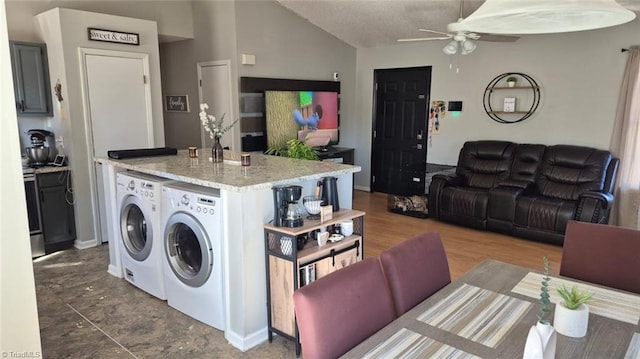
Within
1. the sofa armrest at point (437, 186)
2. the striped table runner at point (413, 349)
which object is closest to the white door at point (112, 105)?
the sofa armrest at point (437, 186)

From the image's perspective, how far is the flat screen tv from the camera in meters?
6.23

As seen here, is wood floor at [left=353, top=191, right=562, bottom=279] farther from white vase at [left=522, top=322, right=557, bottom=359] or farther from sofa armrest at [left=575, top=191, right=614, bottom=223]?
white vase at [left=522, top=322, right=557, bottom=359]

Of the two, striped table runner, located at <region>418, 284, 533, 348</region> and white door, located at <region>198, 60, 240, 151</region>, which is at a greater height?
white door, located at <region>198, 60, 240, 151</region>

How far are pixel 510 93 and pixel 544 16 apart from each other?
479cm

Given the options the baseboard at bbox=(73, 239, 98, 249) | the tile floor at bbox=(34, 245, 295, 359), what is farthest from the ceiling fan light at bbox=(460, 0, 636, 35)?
the baseboard at bbox=(73, 239, 98, 249)

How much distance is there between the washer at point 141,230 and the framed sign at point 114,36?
1838 millimetres

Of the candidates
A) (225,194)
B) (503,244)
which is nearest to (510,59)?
(503,244)

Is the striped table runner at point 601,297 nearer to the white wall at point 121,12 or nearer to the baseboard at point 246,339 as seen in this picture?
the baseboard at point 246,339

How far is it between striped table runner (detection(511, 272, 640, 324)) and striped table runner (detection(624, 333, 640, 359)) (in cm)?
12

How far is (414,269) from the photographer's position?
184cm

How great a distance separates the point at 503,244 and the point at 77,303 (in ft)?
13.7

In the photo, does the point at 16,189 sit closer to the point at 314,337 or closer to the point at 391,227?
the point at 314,337

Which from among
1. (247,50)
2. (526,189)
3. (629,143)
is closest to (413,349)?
(526,189)

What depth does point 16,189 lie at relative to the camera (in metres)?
1.59
